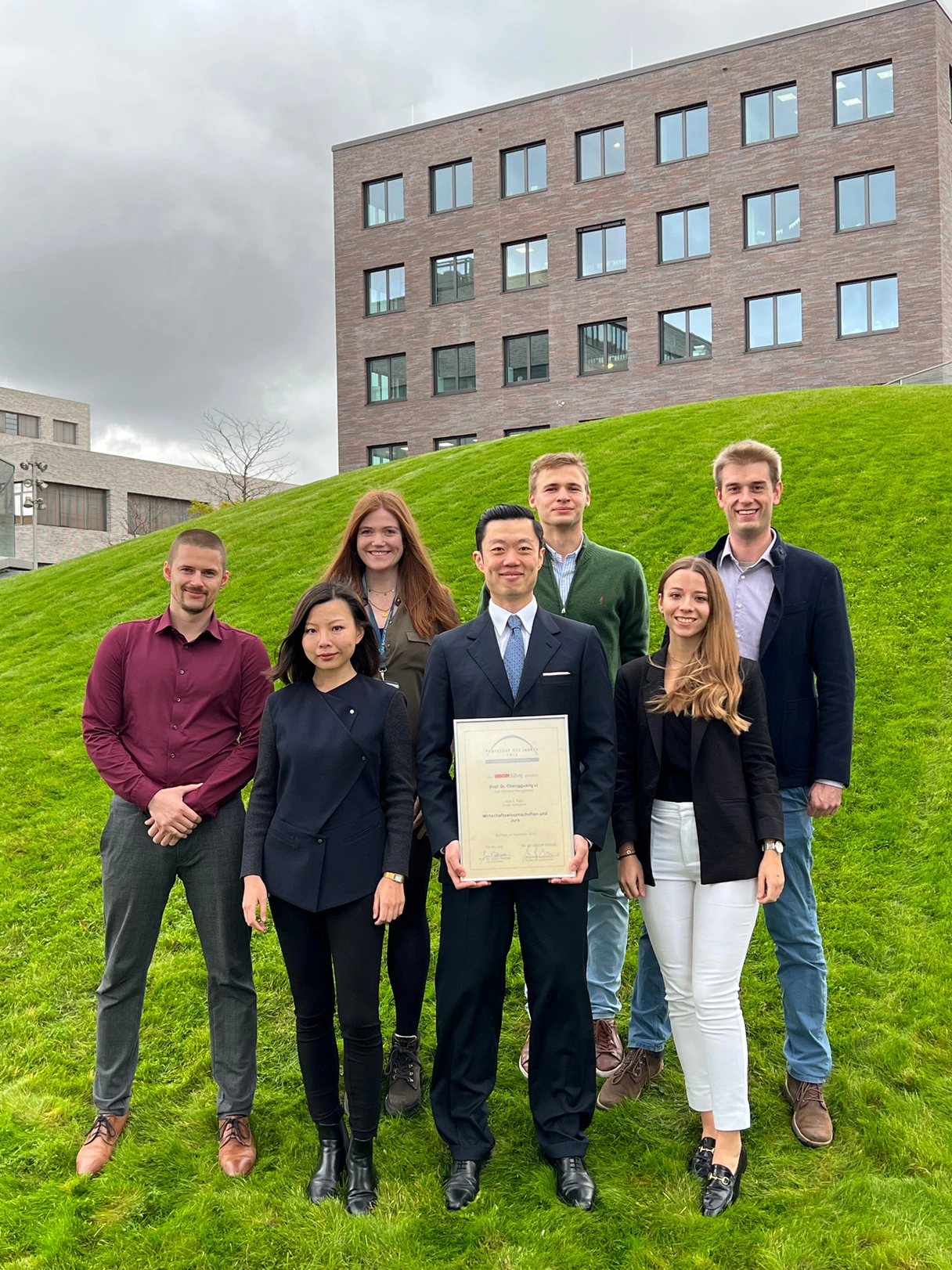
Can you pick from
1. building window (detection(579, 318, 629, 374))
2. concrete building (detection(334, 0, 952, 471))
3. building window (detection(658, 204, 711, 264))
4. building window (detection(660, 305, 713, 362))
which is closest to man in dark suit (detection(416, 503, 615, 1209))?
concrete building (detection(334, 0, 952, 471))

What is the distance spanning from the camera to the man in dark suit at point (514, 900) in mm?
3557

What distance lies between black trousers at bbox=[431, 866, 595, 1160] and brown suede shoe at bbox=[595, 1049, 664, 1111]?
0.57 metres

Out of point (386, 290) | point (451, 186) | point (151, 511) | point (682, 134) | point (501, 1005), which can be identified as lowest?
point (501, 1005)

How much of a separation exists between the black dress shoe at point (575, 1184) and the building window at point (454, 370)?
107 feet

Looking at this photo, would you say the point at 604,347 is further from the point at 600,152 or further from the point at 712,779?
the point at 712,779

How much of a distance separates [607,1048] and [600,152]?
33.2 metres

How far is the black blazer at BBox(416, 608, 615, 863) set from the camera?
356 cm

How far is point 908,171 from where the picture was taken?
28156 mm

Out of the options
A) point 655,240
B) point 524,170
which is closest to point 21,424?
point 524,170

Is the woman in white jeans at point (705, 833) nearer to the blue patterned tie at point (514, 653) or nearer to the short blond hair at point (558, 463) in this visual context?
the blue patterned tie at point (514, 653)

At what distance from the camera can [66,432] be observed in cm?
7631

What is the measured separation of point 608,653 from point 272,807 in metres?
1.61

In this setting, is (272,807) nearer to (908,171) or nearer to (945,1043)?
(945,1043)

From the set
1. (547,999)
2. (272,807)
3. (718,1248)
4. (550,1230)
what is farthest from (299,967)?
(718,1248)
